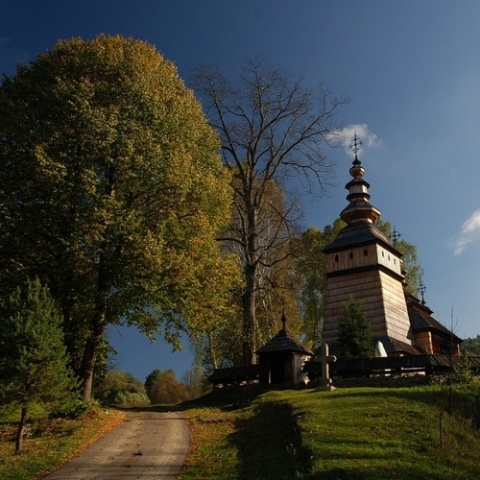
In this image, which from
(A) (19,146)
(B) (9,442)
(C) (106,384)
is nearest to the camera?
(B) (9,442)

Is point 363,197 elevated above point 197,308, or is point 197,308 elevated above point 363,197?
point 363,197

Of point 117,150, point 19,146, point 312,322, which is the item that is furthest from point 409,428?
point 312,322

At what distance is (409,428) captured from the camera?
13.1 m

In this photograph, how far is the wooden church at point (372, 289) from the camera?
31594mm

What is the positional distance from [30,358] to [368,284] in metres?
23.5

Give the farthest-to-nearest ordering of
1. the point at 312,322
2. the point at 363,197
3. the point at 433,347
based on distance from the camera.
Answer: the point at 312,322 < the point at 363,197 < the point at 433,347

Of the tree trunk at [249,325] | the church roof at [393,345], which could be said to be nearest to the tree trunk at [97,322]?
the tree trunk at [249,325]

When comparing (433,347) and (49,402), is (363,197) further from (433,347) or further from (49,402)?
(49,402)

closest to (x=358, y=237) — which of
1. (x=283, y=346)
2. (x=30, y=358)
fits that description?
(x=283, y=346)

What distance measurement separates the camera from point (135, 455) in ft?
43.2

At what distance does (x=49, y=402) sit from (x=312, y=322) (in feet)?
100

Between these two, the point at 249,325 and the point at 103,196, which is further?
the point at 249,325

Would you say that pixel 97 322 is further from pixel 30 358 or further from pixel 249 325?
pixel 249 325

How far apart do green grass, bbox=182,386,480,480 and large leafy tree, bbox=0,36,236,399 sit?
5.21 meters
